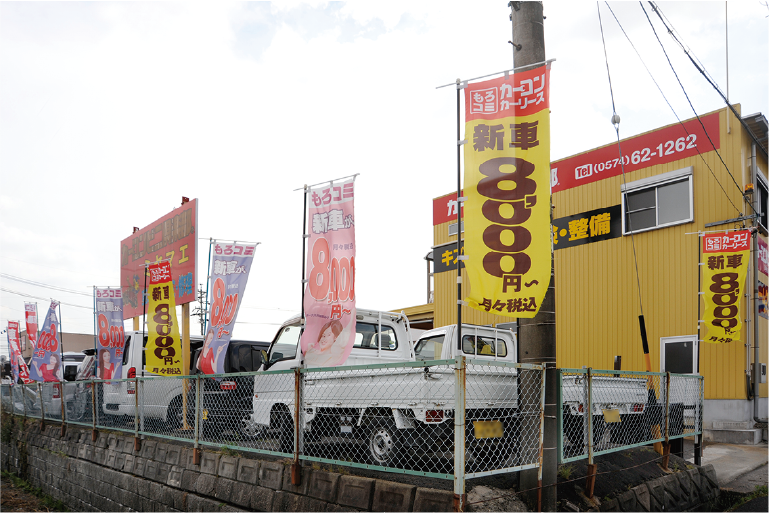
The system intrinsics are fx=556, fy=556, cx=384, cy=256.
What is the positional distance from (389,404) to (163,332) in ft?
18.1

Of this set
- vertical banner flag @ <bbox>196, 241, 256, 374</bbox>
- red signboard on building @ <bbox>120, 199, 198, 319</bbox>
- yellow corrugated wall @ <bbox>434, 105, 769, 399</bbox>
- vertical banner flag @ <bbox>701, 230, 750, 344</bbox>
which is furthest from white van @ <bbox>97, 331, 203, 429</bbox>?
vertical banner flag @ <bbox>701, 230, 750, 344</bbox>

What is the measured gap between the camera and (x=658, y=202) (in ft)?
43.2

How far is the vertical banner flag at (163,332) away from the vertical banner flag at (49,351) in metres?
8.06

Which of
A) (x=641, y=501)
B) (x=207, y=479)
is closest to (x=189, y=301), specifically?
(x=207, y=479)

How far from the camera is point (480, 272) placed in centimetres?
454

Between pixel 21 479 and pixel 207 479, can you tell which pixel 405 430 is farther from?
pixel 21 479

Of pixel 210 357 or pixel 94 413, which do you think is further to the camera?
pixel 210 357

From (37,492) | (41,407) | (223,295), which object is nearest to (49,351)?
(41,407)

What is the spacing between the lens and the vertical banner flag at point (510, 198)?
4.45 meters

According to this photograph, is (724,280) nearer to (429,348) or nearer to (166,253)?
(429,348)

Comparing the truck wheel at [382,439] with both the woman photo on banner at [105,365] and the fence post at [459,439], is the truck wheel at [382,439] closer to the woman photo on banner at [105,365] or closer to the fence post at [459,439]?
the fence post at [459,439]

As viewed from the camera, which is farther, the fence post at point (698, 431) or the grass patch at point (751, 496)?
the fence post at point (698, 431)

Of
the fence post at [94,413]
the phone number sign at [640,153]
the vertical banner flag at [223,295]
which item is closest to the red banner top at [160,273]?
the vertical banner flag at [223,295]

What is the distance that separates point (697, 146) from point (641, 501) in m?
9.89
